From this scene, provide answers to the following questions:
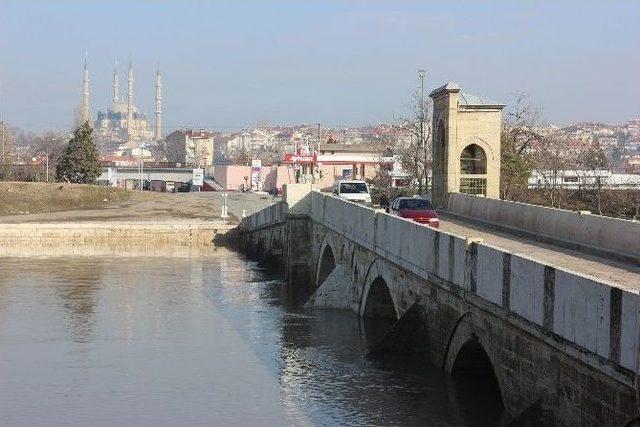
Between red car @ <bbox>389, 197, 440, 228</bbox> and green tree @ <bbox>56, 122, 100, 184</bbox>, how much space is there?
69.5 meters

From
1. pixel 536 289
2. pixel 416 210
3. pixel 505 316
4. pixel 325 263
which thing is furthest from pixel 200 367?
pixel 325 263

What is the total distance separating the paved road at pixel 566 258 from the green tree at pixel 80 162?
243 feet

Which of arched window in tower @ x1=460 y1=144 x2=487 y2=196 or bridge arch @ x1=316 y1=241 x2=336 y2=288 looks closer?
bridge arch @ x1=316 y1=241 x2=336 y2=288

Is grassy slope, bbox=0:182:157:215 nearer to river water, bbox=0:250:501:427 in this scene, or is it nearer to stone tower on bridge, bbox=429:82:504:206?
river water, bbox=0:250:501:427

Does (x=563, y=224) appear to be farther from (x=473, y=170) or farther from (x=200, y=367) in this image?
(x=473, y=170)

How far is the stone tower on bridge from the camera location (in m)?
43.0

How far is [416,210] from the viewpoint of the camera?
36219mm

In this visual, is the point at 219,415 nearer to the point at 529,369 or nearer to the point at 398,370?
the point at 398,370

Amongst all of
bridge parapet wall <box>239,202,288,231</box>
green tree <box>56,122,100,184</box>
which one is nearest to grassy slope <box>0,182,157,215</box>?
green tree <box>56,122,100,184</box>

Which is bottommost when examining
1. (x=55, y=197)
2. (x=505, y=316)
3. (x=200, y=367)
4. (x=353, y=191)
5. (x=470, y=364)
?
(x=200, y=367)

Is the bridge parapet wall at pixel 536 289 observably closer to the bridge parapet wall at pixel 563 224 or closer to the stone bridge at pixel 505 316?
the stone bridge at pixel 505 316

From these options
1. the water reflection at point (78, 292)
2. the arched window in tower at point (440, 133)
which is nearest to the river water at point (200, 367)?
the water reflection at point (78, 292)

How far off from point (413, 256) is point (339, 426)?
16.0 ft

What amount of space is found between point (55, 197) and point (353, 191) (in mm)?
40081
